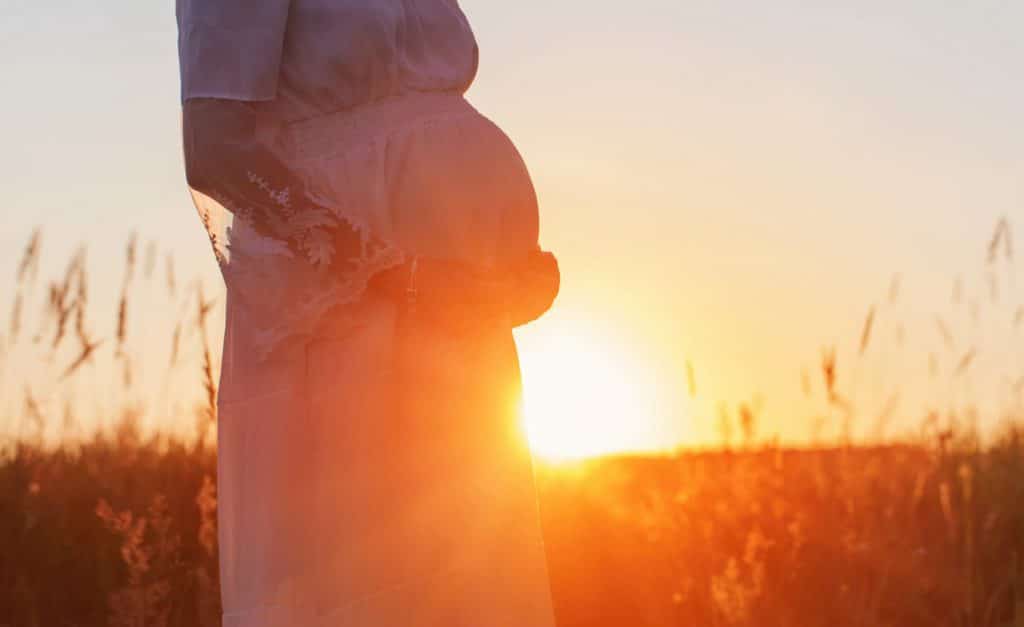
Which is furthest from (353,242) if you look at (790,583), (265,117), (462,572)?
(790,583)

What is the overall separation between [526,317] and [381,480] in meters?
0.40

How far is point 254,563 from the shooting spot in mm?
2061

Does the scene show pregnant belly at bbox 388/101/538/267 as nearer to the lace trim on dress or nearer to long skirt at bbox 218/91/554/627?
long skirt at bbox 218/91/554/627

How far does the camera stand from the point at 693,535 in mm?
4383

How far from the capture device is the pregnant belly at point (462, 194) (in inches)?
84.7

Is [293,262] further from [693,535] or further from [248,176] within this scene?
[693,535]

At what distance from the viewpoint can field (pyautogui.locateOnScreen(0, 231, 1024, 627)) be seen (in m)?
4.00

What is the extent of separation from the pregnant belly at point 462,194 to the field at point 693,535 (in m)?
1.64

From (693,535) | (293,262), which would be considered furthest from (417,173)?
(693,535)

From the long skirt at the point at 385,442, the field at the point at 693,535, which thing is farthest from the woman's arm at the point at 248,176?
the field at the point at 693,535

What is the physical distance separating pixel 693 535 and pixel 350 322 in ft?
8.43

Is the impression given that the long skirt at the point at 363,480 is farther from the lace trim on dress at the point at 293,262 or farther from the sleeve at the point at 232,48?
the sleeve at the point at 232,48

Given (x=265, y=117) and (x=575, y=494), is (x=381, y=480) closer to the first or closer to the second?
(x=265, y=117)

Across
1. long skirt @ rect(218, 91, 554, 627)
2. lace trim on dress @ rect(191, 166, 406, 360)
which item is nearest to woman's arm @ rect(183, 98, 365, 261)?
lace trim on dress @ rect(191, 166, 406, 360)
